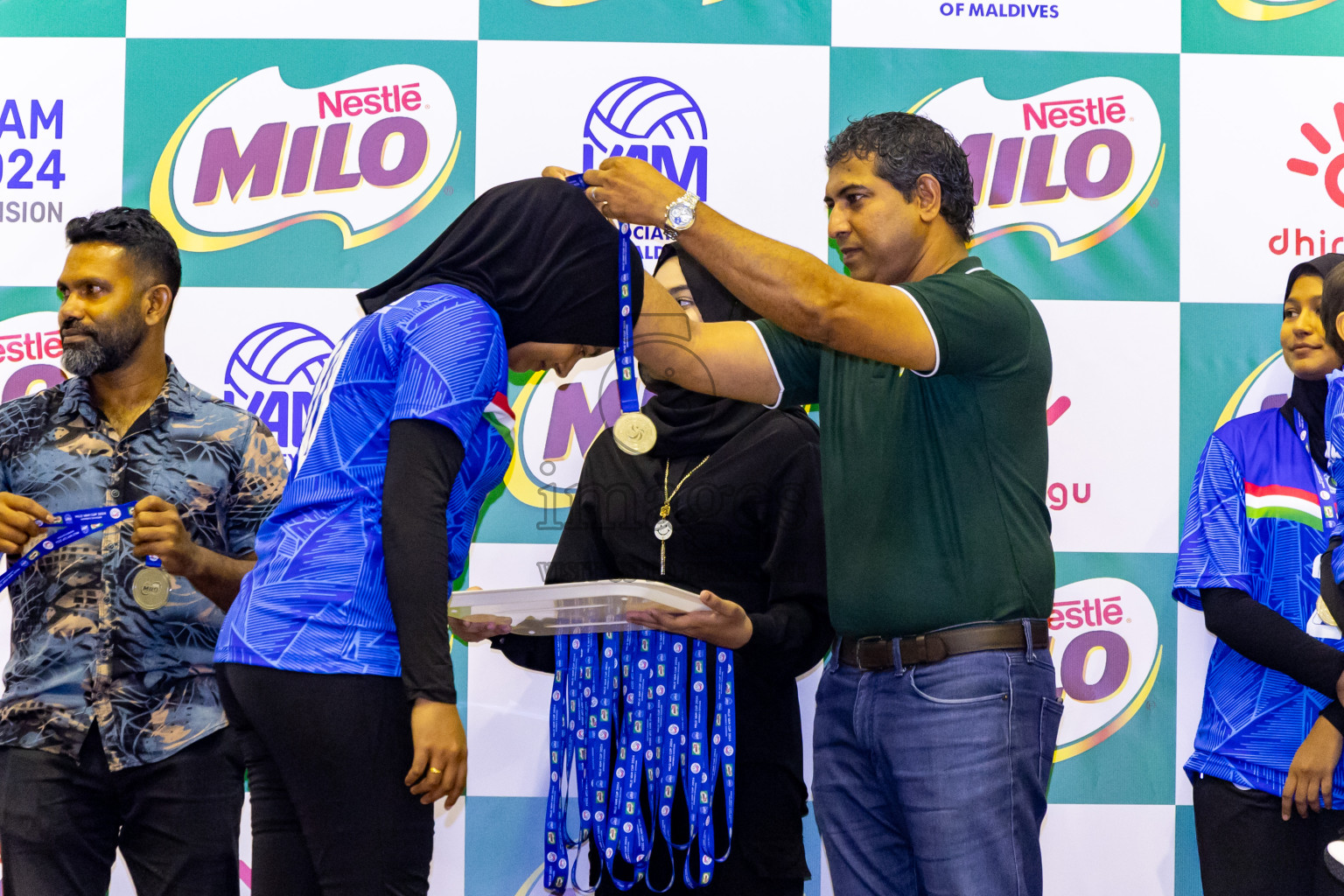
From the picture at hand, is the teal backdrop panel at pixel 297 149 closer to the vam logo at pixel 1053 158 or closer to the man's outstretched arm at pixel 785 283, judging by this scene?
the vam logo at pixel 1053 158

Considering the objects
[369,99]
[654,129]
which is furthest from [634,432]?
[369,99]

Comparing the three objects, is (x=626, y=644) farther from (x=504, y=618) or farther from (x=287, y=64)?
(x=287, y=64)

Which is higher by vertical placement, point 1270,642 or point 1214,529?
point 1214,529

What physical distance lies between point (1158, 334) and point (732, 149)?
49.8 inches

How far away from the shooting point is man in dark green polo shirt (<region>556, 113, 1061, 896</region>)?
1.93 m

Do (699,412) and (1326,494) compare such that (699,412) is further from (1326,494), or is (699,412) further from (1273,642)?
(1326,494)

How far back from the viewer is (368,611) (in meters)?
1.57

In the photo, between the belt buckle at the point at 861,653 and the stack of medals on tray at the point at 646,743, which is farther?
the stack of medals on tray at the point at 646,743

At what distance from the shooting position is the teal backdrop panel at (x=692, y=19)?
3.29 m

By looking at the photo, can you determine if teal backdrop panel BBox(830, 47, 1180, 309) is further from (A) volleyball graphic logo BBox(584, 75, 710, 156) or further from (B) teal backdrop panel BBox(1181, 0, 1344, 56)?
(A) volleyball graphic logo BBox(584, 75, 710, 156)

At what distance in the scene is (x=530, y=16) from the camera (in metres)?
3.29

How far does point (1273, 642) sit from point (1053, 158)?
4.65 ft

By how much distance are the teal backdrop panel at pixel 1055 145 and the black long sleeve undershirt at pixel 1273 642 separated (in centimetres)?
95

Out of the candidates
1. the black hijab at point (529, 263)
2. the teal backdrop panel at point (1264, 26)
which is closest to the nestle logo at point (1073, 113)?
the teal backdrop panel at point (1264, 26)
